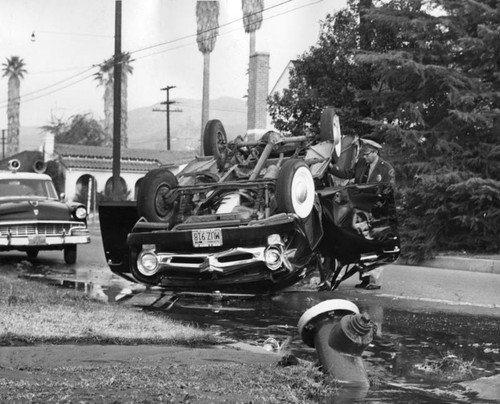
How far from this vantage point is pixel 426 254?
14.7 meters

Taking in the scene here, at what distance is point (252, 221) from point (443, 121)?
7690 mm

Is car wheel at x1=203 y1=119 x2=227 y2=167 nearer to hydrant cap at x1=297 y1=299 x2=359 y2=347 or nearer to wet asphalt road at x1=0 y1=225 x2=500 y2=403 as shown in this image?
wet asphalt road at x1=0 y1=225 x2=500 y2=403

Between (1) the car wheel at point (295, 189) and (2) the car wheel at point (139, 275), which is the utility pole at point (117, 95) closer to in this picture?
(2) the car wheel at point (139, 275)

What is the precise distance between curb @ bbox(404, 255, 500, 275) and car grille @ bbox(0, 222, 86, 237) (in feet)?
21.6

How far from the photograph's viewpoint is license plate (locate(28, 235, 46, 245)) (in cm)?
1505

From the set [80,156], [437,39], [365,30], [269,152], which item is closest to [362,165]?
[269,152]

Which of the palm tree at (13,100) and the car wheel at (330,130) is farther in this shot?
the palm tree at (13,100)

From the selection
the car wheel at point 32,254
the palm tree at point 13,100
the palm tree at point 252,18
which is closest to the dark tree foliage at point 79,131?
the palm tree at point 13,100

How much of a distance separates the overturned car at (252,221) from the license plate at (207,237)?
11 millimetres

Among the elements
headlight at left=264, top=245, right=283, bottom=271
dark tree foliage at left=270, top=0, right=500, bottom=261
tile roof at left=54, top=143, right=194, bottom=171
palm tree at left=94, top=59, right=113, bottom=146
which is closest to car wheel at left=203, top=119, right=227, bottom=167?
headlight at left=264, top=245, right=283, bottom=271

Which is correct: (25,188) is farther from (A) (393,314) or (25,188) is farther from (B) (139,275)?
(A) (393,314)

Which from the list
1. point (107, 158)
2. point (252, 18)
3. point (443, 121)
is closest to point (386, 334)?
point (443, 121)

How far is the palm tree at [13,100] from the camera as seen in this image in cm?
6562

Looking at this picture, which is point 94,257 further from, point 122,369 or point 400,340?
point 122,369
